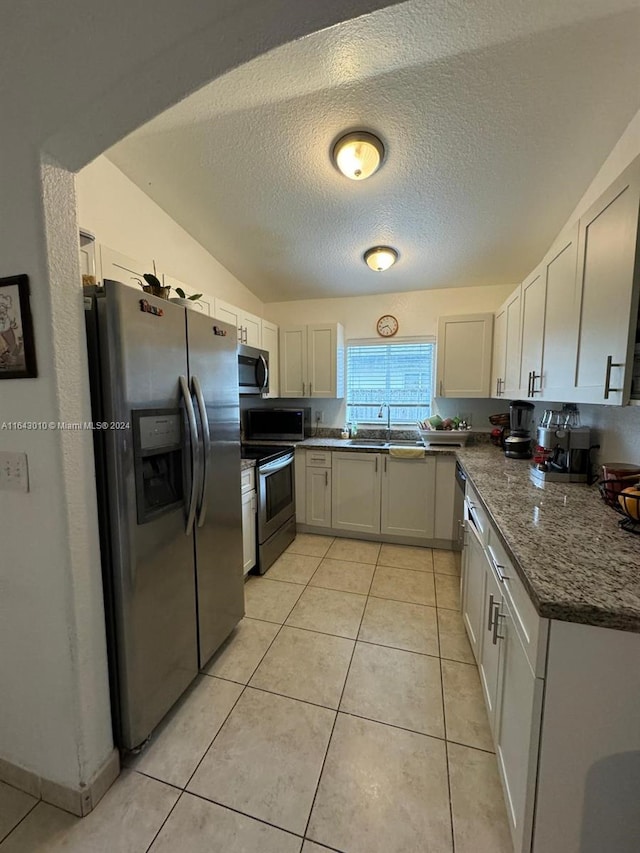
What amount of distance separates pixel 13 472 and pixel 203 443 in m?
0.65

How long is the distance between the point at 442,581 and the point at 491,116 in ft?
9.54

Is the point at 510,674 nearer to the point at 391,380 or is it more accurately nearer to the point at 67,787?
the point at 67,787

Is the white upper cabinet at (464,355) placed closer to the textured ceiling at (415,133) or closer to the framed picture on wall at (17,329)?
the textured ceiling at (415,133)

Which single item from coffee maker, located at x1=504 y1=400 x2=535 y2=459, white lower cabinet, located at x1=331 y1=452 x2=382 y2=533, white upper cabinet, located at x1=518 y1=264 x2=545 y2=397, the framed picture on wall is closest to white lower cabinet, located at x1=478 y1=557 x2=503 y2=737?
white upper cabinet, located at x1=518 y1=264 x2=545 y2=397

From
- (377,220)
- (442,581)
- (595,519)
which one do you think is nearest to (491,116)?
(377,220)

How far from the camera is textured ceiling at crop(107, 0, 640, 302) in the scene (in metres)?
1.44

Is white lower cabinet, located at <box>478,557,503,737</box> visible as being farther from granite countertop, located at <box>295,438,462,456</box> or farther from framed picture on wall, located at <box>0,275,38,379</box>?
framed picture on wall, located at <box>0,275,38,379</box>

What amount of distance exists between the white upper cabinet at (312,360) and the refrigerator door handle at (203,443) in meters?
2.06

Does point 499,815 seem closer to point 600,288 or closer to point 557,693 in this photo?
point 557,693

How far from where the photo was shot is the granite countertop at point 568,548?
2.66ft

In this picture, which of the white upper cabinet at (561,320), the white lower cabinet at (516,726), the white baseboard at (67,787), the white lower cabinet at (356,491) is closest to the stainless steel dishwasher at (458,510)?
the white lower cabinet at (356,491)

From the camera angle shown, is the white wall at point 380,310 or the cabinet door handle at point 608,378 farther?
the white wall at point 380,310

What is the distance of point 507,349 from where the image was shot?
2.73 metres

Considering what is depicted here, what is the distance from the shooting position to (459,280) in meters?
3.30
